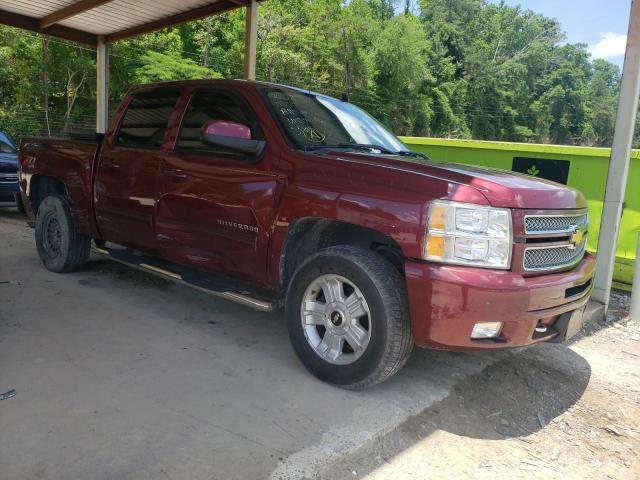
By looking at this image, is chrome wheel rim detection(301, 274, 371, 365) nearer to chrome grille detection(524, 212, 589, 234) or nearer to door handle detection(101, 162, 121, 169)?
chrome grille detection(524, 212, 589, 234)

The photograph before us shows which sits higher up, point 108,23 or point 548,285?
point 108,23

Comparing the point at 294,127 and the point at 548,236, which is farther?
the point at 294,127

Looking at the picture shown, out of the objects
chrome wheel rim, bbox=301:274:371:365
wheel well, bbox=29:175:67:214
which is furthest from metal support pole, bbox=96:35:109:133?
chrome wheel rim, bbox=301:274:371:365

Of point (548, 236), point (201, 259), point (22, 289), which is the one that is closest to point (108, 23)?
point (22, 289)

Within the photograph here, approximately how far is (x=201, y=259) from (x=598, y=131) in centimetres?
8346

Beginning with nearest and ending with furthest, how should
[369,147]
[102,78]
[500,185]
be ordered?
[500,185], [369,147], [102,78]

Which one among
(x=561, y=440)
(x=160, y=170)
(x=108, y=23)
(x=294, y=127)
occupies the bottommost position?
(x=561, y=440)

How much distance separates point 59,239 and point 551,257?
481 centimetres

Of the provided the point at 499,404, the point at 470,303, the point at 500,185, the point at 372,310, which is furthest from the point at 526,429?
the point at 500,185

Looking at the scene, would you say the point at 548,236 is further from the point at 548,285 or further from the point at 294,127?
the point at 294,127

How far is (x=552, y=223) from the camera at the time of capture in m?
3.16

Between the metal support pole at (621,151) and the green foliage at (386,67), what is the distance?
281 centimetres

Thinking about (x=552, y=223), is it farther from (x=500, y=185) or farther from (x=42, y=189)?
(x=42, y=189)

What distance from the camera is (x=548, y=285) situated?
3.03 m
